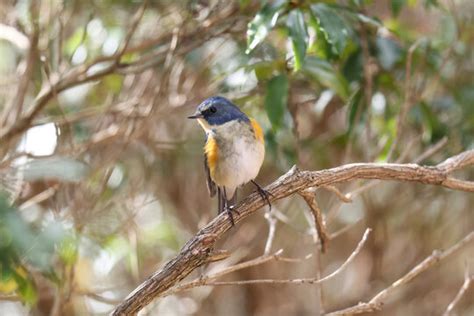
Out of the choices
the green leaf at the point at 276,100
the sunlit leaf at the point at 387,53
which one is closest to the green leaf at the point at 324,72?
the green leaf at the point at 276,100

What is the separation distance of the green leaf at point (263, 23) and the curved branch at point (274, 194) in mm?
766

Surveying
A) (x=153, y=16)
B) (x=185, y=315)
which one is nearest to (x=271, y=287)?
(x=185, y=315)

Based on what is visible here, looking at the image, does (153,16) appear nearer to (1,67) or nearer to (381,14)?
(1,67)

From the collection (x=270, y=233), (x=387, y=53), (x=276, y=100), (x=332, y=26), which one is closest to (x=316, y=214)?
(x=270, y=233)

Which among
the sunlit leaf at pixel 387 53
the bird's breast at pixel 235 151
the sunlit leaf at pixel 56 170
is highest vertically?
the sunlit leaf at pixel 387 53

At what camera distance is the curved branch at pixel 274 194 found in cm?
276

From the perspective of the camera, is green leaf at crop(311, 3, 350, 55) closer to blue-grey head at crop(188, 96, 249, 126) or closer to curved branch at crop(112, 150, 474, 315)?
blue-grey head at crop(188, 96, 249, 126)

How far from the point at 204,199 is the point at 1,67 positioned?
1661mm

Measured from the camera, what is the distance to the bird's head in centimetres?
385

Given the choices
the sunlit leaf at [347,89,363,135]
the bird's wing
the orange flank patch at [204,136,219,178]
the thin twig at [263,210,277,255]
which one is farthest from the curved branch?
the sunlit leaf at [347,89,363,135]

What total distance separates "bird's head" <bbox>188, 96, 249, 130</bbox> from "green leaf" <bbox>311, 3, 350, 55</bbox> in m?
0.55

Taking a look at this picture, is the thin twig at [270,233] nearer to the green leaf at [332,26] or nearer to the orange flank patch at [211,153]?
the orange flank patch at [211,153]

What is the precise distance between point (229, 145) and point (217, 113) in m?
0.18

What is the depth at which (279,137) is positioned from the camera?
496 cm
